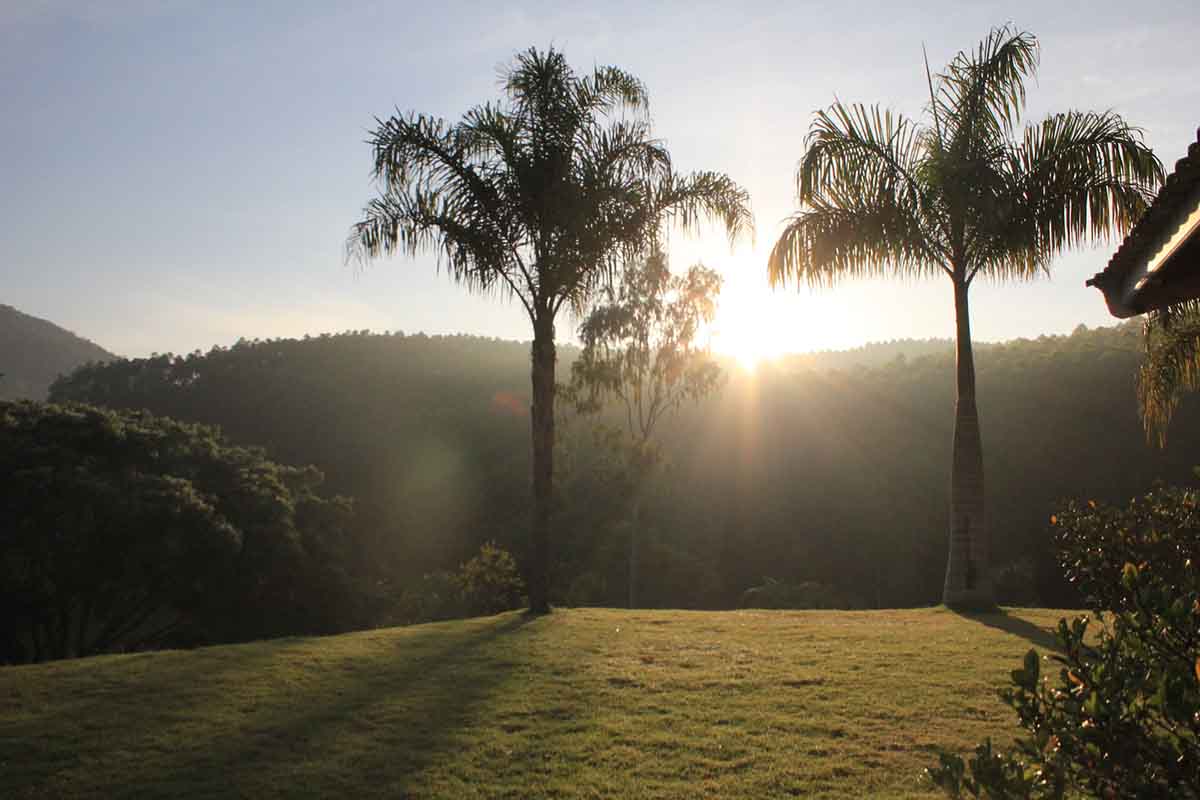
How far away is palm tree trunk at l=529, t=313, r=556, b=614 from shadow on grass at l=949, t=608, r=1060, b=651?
659 centimetres

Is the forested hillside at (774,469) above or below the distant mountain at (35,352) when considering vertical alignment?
below

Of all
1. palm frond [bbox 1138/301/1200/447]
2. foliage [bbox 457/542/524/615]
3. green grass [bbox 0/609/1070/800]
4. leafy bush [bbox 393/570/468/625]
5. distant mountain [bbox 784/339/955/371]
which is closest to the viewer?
green grass [bbox 0/609/1070/800]

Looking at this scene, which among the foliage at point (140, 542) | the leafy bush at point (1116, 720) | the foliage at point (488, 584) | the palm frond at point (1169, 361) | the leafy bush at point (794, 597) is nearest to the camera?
the leafy bush at point (1116, 720)

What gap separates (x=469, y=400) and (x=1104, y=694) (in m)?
47.6

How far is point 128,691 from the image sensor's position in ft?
29.4

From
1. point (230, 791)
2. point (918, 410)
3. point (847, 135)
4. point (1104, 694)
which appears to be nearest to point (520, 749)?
point (230, 791)

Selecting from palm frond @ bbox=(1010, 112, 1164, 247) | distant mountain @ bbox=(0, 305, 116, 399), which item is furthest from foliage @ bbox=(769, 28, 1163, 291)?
distant mountain @ bbox=(0, 305, 116, 399)

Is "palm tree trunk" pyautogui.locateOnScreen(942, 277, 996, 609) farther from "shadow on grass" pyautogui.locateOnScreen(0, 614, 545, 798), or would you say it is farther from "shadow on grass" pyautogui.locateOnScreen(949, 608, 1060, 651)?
"shadow on grass" pyautogui.locateOnScreen(0, 614, 545, 798)

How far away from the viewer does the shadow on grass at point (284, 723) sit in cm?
653

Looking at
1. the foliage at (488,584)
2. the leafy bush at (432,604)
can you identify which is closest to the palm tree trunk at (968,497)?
the foliage at (488,584)

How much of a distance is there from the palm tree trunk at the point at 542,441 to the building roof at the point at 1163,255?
11.4 m

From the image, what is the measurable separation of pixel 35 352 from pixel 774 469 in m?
92.0

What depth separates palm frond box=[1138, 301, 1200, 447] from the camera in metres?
12.3

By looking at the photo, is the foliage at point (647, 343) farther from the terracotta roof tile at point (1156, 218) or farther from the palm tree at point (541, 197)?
the terracotta roof tile at point (1156, 218)
